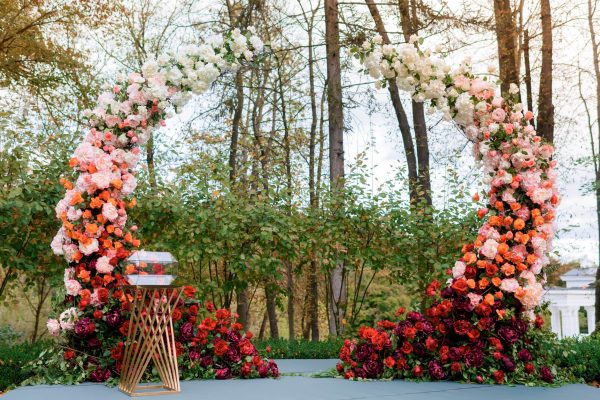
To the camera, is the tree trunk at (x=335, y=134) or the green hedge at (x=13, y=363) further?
the tree trunk at (x=335, y=134)

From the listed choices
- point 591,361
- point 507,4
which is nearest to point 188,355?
point 591,361

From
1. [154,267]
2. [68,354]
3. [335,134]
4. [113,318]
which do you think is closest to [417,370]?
[154,267]

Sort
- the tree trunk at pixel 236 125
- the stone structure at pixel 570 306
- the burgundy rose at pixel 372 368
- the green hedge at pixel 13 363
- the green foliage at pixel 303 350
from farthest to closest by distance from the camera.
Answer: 1. the stone structure at pixel 570 306
2. the tree trunk at pixel 236 125
3. the green foliage at pixel 303 350
4. the green hedge at pixel 13 363
5. the burgundy rose at pixel 372 368

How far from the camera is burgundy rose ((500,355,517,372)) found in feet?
15.0

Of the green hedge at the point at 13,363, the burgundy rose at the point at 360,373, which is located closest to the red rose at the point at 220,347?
the burgundy rose at the point at 360,373

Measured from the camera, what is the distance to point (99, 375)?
179 inches

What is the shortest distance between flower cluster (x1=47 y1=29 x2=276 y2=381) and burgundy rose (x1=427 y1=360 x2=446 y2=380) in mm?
1432

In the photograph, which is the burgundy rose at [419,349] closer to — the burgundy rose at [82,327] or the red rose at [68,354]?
the burgundy rose at [82,327]

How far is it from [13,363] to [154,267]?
288cm

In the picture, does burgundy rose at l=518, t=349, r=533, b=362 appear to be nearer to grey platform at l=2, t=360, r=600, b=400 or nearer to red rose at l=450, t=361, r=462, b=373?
grey platform at l=2, t=360, r=600, b=400

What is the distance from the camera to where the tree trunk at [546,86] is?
902 centimetres

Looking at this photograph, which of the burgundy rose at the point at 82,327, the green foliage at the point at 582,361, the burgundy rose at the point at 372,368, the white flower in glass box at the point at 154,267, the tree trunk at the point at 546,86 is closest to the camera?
the white flower in glass box at the point at 154,267

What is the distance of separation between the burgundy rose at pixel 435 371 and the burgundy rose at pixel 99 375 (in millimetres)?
2327

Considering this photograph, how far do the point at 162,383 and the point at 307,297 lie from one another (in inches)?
335
